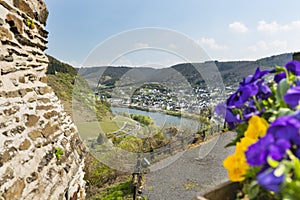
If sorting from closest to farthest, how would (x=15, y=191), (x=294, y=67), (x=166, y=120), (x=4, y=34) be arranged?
(x=294, y=67) < (x=15, y=191) < (x=4, y=34) < (x=166, y=120)

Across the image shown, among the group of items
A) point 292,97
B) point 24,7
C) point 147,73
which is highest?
point 24,7

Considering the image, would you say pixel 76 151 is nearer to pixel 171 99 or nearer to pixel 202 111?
pixel 171 99

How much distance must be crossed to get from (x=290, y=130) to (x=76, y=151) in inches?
149

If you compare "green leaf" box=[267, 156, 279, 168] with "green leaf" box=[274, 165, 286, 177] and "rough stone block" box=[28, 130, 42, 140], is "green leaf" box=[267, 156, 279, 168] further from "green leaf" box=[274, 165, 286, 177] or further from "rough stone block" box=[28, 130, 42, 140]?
"rough stone block" box=[28, 130, 42, 140]

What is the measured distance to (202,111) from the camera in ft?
24.9

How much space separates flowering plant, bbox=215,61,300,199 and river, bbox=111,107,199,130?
5.08 metres

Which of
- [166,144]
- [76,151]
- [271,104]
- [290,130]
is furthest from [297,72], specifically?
[166,144]

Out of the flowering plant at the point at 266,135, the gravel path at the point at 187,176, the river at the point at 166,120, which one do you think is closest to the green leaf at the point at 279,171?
the flowering plant at the point at 266,135

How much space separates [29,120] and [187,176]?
4356 millimetres

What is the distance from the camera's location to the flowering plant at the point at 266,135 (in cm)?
42

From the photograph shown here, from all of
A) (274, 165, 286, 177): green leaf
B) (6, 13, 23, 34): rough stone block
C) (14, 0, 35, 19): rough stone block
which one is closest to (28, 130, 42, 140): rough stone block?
(6, 13, 23, 34): rough stone block

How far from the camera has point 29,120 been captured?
8.34 ft

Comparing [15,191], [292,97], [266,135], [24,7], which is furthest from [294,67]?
[24,7]

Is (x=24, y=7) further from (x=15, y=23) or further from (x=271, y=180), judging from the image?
(x=271, y=180)
